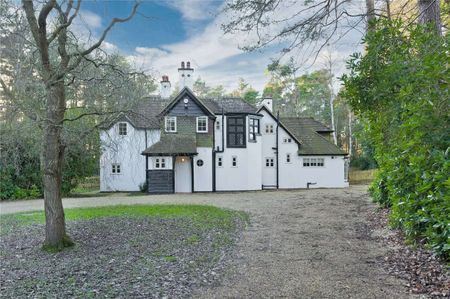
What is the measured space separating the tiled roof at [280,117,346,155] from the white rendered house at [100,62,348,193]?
0.25 feet

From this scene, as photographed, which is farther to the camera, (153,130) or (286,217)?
(153,130)

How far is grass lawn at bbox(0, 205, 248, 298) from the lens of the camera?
16.1 ft

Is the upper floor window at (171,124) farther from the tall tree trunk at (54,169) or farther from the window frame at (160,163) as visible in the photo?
the tall tree trunk at (54,169)

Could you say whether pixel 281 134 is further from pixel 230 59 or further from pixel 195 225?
pixel 195 225

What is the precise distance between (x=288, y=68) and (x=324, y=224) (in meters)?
4.71

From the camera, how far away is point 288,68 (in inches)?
293

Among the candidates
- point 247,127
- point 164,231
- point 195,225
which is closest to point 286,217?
point 195,225

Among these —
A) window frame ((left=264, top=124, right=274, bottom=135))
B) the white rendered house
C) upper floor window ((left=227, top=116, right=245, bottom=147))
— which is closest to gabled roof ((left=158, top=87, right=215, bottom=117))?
the white rendered house

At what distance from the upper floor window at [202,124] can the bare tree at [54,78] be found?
13757 mm

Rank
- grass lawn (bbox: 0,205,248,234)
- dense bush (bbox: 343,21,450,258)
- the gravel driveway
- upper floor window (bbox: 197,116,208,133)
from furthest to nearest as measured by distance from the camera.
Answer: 1. upper floor window (bbox: 197,116,208,133)
2. grass lawn (bbox: 0,205,248,234)
3. dense bush (bbox: 343,21,450,258)
4. the gravel driveway

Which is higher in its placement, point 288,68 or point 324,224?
point 288,68

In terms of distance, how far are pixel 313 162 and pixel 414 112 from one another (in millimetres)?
17875

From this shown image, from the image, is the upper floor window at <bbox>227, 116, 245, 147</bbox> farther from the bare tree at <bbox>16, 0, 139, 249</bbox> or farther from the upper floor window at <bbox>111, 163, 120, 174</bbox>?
the bare tree at <bbox>16, 0, 139, 249</bbox>

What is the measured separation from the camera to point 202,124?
2119 cm
